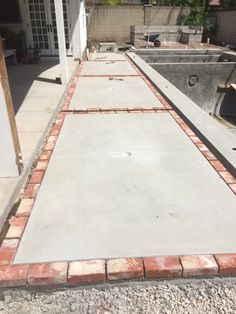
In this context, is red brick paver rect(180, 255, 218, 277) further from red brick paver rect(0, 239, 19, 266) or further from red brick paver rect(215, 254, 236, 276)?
red brick paver rect(0, 239, 19, 266)

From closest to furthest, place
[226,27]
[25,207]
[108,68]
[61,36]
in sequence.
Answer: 1. [25,207]
2. [61,36]
3. [108,68]
4. [226,27]

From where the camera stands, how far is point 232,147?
3922 mm

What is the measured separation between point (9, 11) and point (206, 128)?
34.2 ft

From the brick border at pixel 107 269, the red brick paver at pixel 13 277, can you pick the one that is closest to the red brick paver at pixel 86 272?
the brick border at pixel 107 269

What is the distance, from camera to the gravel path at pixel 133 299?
6.61 ft

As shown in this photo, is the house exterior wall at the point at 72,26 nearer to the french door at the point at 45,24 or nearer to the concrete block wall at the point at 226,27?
the french door at the point at 45,24

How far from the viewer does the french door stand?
38.0ft

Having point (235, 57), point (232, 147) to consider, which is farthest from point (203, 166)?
point (235, 57)

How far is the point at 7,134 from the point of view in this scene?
3.11m

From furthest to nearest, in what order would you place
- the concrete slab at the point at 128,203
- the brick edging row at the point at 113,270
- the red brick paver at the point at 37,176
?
the red brick paver at the point at 37,176
the concrete slab at the point at 128,203
the brick edging row at the point at 113,270

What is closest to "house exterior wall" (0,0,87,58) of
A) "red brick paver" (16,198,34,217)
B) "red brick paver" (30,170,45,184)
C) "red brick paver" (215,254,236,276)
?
"red brick paver" (30,170,45,184)

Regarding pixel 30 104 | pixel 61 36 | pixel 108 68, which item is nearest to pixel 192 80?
pixel 108 68

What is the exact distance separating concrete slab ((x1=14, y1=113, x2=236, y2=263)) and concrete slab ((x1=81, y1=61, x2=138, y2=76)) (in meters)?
5.55

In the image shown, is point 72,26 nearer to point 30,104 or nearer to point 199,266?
point 30,104
